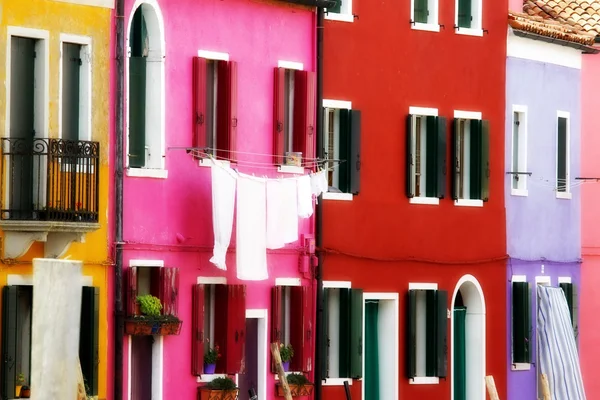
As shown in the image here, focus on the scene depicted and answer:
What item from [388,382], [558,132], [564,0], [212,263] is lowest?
[388,382]

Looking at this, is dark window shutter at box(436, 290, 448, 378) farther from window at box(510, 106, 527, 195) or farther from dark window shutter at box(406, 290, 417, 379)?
window at box(510, 106, 527, 195)

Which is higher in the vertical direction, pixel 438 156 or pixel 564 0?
pixel 564 0

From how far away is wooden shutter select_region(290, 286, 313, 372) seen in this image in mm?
29625

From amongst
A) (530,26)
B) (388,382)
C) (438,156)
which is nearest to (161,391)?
(388,382)

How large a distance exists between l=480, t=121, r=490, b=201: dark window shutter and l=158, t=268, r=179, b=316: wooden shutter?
959 cm

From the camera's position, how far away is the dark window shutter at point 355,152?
31.2 meters

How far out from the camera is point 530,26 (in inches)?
1394

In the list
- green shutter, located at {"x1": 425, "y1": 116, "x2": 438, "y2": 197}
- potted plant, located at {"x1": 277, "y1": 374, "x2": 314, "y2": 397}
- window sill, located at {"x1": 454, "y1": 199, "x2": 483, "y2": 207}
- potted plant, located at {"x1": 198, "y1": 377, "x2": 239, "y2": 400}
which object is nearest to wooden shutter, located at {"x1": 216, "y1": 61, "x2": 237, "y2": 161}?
potted plant, located at {"x1": 198, "y1": 377, "x2": 239, "y2": 400}

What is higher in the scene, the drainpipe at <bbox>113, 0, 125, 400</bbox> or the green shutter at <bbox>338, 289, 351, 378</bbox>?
the drainpipe at <bbox>113, 0, 125, 400</bbox>

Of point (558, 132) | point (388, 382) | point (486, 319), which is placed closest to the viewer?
point (388, 382)

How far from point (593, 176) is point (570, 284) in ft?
8.87

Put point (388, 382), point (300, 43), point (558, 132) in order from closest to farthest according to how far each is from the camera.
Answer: point (300, 43), point (388, 382), point (558, 132)

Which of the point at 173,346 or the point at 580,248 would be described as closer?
the point at 173,346

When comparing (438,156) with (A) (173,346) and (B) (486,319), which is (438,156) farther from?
(A) (173,346)
